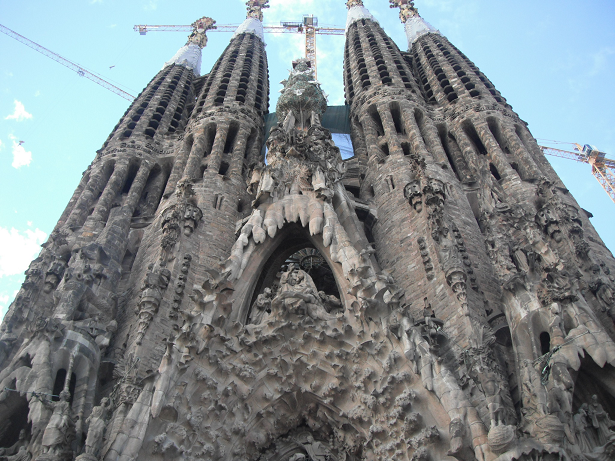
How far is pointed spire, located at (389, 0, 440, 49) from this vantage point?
105 ft

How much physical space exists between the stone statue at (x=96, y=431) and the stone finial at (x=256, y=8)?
3354cm

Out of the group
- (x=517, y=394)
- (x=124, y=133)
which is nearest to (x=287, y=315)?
(x=517, y=394)

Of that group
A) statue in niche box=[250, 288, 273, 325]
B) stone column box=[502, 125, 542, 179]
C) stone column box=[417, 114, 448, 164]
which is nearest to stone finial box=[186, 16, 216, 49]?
stone column box=[417, 114, 448, 164]

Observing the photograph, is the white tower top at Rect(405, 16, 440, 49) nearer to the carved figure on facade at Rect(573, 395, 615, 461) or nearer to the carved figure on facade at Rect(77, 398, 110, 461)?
the carved figure on facade at Rect(573, 395, 615, 461)

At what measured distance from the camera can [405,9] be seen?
36000mm

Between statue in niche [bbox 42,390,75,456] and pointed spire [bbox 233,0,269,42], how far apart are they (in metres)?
29.4

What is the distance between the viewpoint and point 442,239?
13.9 meters

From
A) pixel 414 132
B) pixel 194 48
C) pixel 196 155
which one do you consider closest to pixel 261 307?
pixel 196 155

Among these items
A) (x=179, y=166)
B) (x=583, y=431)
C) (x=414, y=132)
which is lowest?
(x=583, y=431)

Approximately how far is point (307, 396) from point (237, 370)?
1.38 m

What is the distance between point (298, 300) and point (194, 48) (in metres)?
27.4

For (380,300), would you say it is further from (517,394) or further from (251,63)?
(251,63)

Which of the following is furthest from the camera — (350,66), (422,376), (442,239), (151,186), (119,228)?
(350,66)

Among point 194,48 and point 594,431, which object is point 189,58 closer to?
point 194,48
